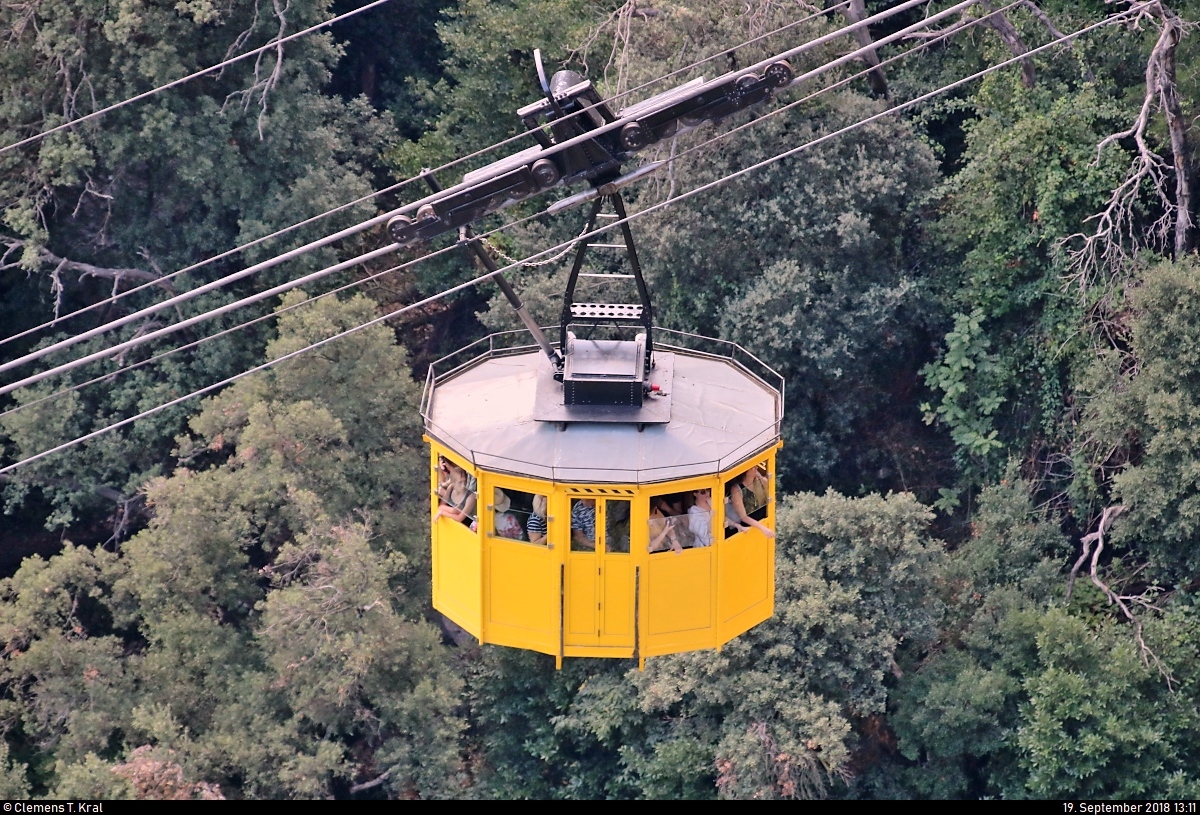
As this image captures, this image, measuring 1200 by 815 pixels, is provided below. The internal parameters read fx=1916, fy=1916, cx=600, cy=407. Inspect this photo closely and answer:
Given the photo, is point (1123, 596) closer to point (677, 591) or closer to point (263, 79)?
point (677, 591)

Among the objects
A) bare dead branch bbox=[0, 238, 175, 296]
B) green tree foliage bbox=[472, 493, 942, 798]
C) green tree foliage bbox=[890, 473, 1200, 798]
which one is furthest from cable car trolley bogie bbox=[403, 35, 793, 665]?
bare dead branch bbox=[0, 238, 175, 296]

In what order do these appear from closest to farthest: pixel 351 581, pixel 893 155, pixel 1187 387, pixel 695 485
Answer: pixel 695 485, pixel 1187 387, pixel 351 581, pixel 893 155

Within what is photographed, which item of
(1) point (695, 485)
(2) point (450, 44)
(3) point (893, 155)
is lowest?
(1) point (695, 485)

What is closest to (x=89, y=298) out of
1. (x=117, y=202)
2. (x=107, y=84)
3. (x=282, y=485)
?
(x=117, y=202)

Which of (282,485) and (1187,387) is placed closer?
(1187,387)

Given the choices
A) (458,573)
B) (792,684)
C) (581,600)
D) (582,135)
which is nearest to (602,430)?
(581,600)

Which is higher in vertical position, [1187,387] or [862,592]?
[1187,387]

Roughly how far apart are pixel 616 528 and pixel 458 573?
1.58 meters

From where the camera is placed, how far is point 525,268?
29266 mm

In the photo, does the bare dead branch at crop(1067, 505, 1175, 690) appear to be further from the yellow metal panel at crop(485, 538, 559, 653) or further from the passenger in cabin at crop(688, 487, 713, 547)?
the yellow metal panel at crop(485, 538, 559, 653)

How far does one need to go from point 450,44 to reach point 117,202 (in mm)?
5943

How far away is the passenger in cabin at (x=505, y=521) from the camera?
16172mm

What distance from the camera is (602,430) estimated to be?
15.9 m

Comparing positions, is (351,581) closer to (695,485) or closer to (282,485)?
(282,485)
